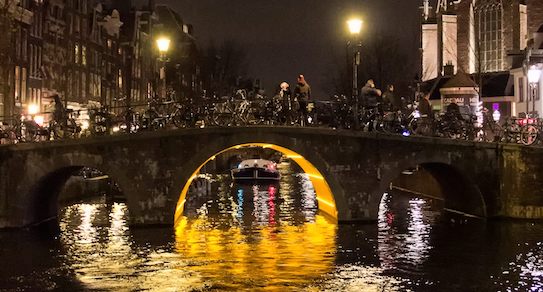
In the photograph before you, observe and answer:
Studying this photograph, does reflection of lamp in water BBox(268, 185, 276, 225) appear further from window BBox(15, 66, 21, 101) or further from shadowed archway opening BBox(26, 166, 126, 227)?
window BBox(15, 66, 21, 101)

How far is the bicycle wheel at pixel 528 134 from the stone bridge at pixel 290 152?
120 centimetres

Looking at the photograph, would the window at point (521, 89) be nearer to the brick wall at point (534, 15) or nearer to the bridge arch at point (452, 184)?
the brick wall at point (534, 15)

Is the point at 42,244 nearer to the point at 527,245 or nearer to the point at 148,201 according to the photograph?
the point at 148,201

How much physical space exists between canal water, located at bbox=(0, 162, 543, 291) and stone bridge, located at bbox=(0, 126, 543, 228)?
2.68 ft

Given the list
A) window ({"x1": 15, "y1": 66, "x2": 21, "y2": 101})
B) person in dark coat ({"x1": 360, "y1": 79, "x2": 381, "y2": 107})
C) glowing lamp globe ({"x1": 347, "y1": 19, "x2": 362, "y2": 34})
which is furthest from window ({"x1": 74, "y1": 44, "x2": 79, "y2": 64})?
glowing lamp globe ({"x1": 347, "y1": 19, "x2": 362, "y2": 34})

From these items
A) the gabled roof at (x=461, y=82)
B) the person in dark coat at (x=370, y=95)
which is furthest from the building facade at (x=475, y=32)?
the person in dark coat at (x=370, y=95)

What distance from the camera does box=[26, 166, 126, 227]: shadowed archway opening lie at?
91.2 ft

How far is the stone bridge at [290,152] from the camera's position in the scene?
26469 mm

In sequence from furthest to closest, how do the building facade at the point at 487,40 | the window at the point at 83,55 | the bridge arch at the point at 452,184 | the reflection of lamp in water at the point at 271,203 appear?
the building facade at the point at 487,40 → the window at the point at 83,55 → the reflection of lamp in water at the point at 271,203 → the bridge arch at the point at 452,184

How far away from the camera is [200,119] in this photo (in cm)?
2794

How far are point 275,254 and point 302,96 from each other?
304 inches

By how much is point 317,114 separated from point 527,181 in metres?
7.06

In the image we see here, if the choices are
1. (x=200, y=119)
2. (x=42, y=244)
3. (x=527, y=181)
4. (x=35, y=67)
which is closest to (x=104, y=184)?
(x=35, y=67)

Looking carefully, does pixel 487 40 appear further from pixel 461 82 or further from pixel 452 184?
pixel 452 184
